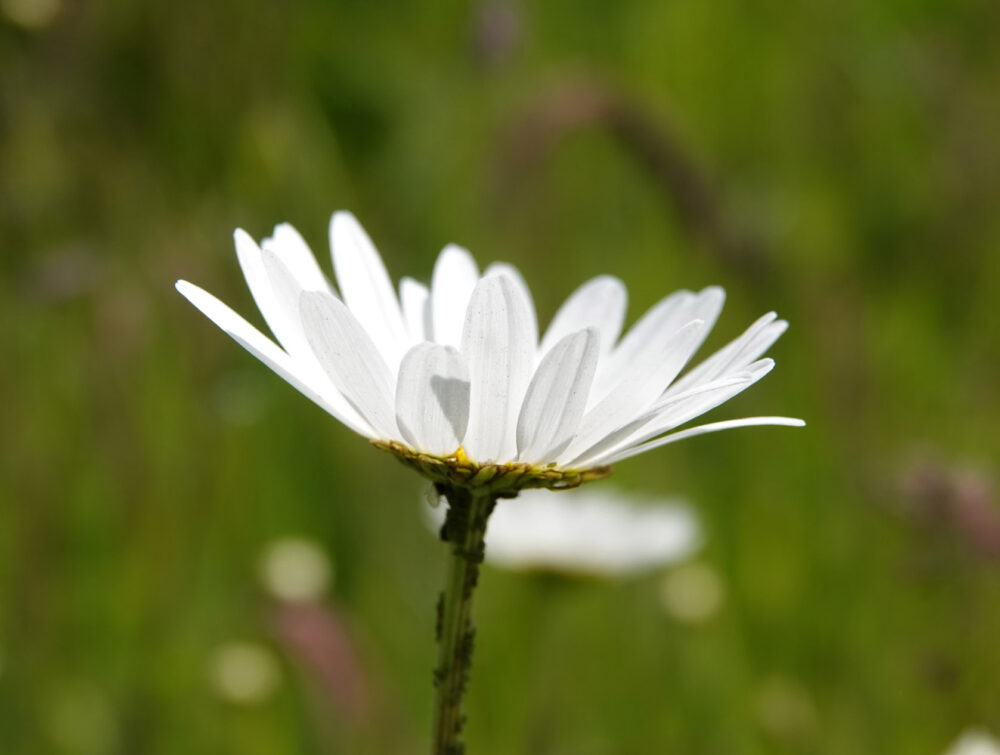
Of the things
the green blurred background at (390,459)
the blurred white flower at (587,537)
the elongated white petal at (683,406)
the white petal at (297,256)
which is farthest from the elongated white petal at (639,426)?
the blurred white flower at (587,537)

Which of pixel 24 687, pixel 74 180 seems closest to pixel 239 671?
pixel 24 687

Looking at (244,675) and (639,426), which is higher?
(639,426)

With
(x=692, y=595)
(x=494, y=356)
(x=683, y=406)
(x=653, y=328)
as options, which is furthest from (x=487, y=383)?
(x=692, y=595)

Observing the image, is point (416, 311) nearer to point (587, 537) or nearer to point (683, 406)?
point (683, 406)

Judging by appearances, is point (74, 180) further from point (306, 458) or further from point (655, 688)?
point (655, 688)

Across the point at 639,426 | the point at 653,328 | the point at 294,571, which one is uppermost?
the point at 653,328
